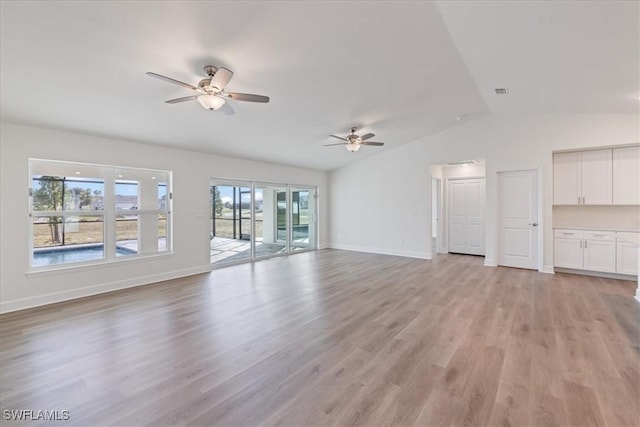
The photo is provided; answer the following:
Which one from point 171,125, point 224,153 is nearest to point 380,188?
point 224,153

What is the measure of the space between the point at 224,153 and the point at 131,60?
3.38 metres

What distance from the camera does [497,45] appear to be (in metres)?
3.31

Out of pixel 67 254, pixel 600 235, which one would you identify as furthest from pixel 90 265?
pixel 600 235

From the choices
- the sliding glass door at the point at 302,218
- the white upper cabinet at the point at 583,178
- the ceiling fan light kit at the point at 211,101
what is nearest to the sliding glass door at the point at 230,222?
the sliding glass door at the point at 302,218

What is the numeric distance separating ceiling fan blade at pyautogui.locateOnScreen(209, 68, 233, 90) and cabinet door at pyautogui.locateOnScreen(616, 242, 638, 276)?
6948mm

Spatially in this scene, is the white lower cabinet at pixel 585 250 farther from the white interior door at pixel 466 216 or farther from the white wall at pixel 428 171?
the white interior door at pixel 466 216

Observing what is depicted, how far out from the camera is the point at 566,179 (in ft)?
18.6

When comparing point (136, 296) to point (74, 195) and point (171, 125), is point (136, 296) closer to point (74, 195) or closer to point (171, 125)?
point (74, 195)

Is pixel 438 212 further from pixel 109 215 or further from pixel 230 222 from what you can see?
pixel 109 215

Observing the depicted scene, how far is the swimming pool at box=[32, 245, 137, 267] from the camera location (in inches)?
163

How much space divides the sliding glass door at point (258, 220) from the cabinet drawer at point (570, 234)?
5.95m

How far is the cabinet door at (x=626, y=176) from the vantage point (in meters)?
5.04

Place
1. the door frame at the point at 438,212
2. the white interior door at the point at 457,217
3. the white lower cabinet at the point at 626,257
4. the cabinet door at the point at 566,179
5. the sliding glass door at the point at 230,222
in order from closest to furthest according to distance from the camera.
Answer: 1. the white lower cabinet at the point at 626,257
2. the cabinet door at the point at 566,179
3. the sliding glass door at the point at 230,222
4. the white interior door at the point at 457,217
5. the door frame at the point at 438,212

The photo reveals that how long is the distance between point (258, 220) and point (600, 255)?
714 cm
